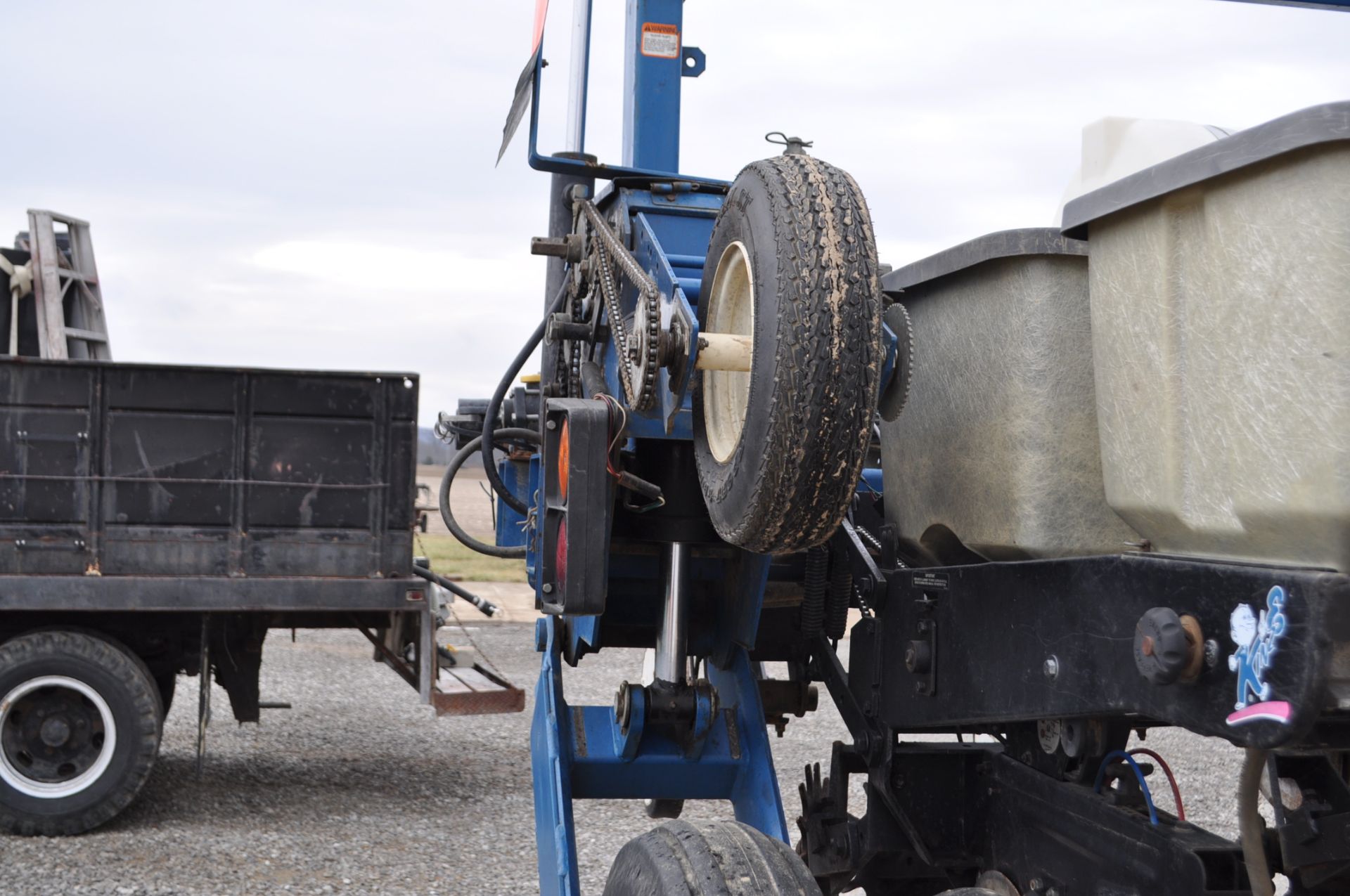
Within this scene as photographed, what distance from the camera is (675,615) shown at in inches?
124

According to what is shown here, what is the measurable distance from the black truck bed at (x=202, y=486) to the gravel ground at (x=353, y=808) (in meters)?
1.06

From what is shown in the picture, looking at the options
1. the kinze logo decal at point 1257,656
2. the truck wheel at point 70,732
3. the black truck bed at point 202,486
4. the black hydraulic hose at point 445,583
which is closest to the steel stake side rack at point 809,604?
the kinze logo decal at point 1257,656

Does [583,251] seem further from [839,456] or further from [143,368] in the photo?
[143,368]

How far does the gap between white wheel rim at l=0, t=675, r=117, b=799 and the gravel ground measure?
227 mm

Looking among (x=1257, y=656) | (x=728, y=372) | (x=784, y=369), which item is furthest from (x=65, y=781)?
(x=1257, y=656)

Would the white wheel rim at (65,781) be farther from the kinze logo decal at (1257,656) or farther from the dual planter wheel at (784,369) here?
the kinze logo decal at (1257,656)

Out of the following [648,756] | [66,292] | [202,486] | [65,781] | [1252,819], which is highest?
[66,292]

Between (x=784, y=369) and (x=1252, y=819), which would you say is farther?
(x=784, y=369)

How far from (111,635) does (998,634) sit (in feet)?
16.9

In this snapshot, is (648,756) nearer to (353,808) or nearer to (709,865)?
(709,865)

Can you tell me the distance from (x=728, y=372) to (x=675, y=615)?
0.89m

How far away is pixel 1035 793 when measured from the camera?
107 inches

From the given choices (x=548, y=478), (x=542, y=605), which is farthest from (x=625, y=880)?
(x=548, y=478)

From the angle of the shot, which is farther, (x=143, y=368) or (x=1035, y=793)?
(x=143, y=368)
